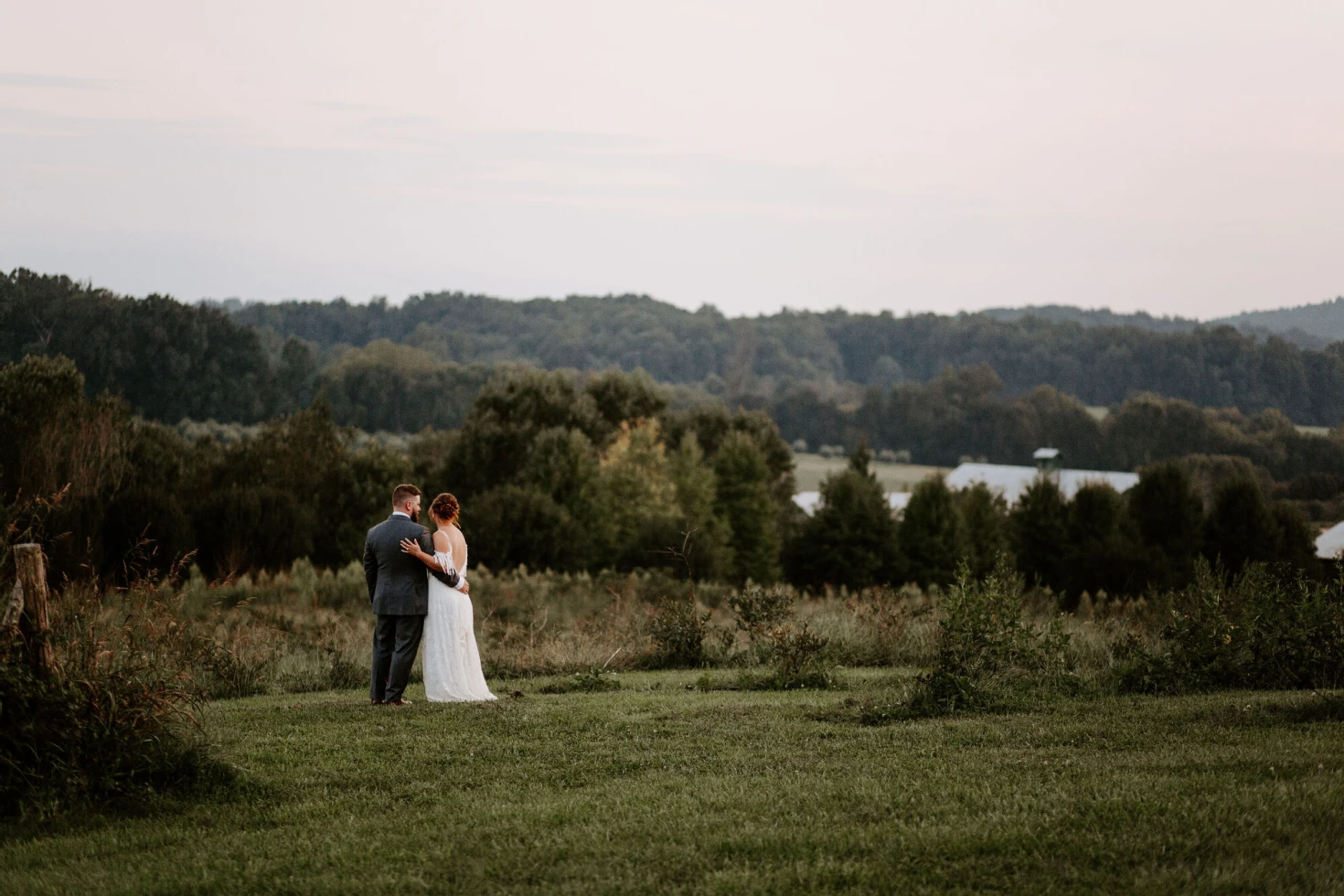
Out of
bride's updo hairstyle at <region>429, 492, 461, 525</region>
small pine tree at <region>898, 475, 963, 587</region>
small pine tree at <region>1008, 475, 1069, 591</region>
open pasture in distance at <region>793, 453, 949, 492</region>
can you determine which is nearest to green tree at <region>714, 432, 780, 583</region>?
small pine tree at <region>898, 475, 963, 587</region>

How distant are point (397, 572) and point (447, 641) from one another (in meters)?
0.80

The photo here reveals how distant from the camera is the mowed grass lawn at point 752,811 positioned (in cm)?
537

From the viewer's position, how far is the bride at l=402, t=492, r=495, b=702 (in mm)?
10578

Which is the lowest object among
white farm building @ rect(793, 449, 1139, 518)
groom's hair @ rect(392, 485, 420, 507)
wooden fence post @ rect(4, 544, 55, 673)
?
wooden fence post @ rect(4, 544, 55, 673)

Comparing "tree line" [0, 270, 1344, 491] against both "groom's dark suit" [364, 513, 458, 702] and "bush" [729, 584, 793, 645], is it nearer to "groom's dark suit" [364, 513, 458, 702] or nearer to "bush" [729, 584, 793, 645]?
"bush" [729, 584, 793, 645]

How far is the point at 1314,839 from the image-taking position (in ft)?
18.0

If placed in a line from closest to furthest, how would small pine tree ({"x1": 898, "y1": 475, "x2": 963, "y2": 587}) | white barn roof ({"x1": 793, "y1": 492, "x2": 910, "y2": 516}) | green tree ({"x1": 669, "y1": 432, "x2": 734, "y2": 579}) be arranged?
small pine tree ({"x1": 898, "y1": 475, "x2": 963, "y2": 587}) → green tree ({"x1": 669, "y1": 432, "x2": 734, "y2": 579}) → white barn roof ({"x1": 793, "y1": 492, "x2": 910, "y2": 516})

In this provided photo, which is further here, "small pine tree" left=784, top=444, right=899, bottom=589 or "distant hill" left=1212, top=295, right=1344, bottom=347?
"distant hill" left=1212, top=295, right=1344, bottom=347

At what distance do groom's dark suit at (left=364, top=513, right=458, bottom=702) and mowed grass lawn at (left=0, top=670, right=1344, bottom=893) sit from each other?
1305 millimetres

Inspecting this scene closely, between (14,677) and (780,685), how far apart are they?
22.5 feet

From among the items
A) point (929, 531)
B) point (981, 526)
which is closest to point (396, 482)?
point (929, 531)

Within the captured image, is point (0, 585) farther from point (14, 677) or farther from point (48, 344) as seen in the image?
point (48, 344)

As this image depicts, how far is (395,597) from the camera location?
34.0ft

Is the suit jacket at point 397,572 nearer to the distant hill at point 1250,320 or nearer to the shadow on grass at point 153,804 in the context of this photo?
the shadow on grass at point 153,804
